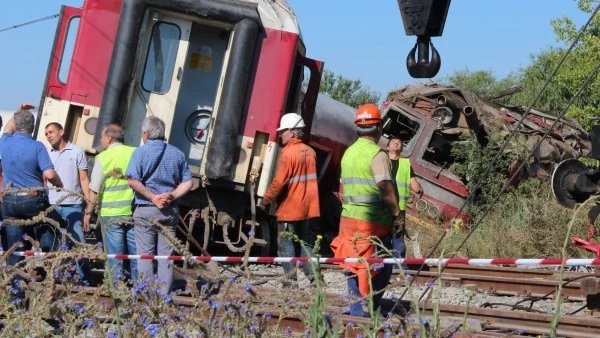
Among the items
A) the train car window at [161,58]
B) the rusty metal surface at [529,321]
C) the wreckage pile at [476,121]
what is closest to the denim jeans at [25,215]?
the rusty metal surface at [529,321]

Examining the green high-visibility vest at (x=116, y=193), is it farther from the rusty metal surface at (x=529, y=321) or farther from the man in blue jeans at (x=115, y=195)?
the rusty metal surface at (x=529, y=321)

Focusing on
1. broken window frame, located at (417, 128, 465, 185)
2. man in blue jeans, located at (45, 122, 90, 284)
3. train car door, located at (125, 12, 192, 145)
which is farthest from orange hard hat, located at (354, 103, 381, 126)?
broken window frame, located at (417, 128, 465, 185)

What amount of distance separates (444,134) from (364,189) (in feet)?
31.6

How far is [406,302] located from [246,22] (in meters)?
4.08

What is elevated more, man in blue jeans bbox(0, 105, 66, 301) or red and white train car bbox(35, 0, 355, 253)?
red and white train car bbox(35, 0, 355, 253)

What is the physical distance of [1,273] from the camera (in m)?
4.91

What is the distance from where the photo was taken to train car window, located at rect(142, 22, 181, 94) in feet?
38.7

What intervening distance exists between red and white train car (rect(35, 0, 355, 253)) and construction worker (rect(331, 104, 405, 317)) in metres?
3.91

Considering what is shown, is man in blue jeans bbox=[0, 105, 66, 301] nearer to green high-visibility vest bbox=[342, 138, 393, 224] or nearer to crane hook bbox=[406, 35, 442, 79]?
green high-visibility vest bbox=[342, 138, 393, 224]

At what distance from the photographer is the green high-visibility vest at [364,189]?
7.54m

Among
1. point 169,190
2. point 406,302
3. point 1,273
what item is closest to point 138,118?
point 169,190

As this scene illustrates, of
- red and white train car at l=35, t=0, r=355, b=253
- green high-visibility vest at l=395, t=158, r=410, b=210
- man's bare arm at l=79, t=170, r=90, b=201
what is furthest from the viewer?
red and white train car at l=35, t=0, r=355, b=253

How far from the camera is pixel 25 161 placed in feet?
28.4

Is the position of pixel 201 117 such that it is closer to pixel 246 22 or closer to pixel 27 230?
pixel 246 22
